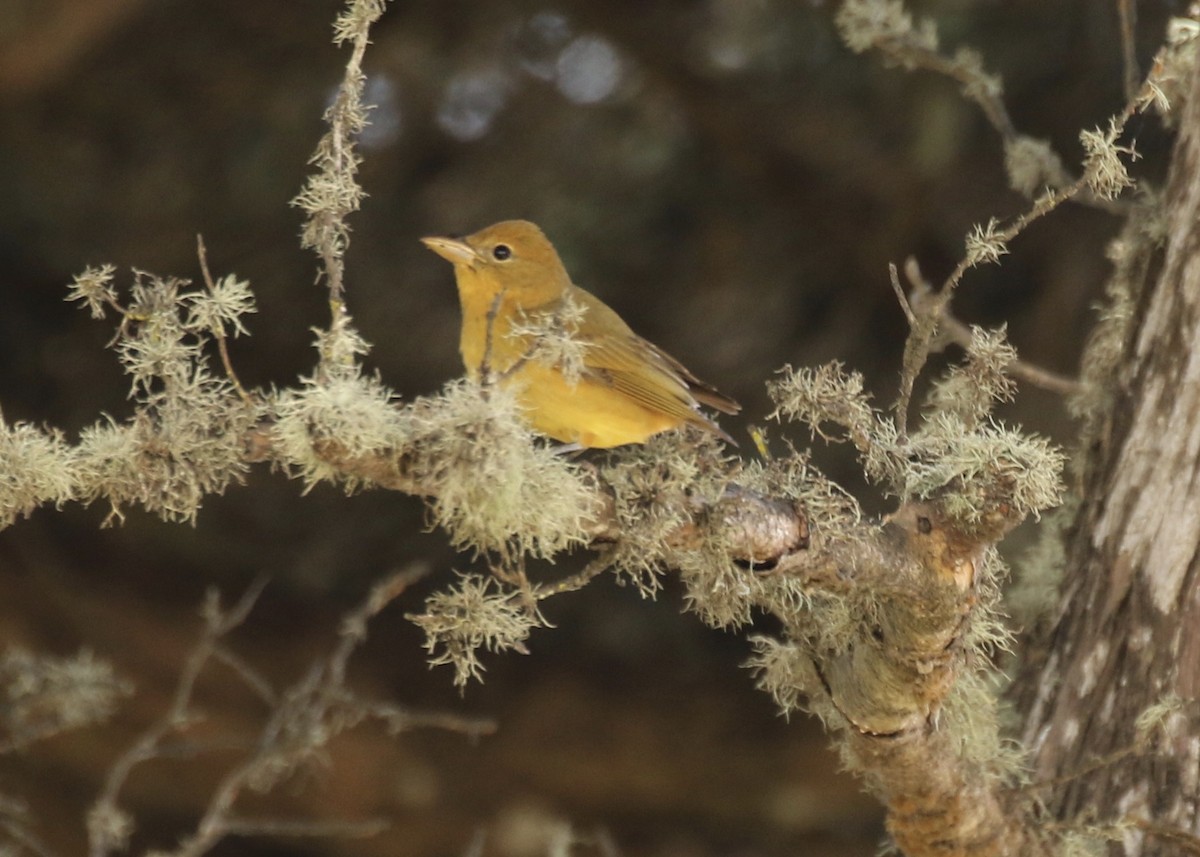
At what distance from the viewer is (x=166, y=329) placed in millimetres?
2238

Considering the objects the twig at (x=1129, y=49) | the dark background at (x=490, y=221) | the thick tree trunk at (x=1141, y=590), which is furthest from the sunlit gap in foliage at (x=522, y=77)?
the thick tree trunk at (x=1141, y=590)

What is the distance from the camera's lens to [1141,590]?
3234 mm

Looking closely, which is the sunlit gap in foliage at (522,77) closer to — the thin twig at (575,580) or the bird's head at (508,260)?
the bird's head at (508,260)

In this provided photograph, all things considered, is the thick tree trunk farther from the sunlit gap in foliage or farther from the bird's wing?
the sunlit gap in foliage

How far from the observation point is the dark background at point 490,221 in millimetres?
5555

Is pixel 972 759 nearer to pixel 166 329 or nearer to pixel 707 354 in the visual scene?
pixel 166 329

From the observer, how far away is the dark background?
18.2ft

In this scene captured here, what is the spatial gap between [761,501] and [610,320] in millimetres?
1255

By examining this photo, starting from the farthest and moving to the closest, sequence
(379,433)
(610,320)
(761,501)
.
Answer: (610,320), (761,501), (379,433)

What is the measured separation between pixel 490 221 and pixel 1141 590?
300 centimetres

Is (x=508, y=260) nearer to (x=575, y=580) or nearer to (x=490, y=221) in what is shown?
(x=490, y=221)

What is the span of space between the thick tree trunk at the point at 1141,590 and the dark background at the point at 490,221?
2098 millimetres

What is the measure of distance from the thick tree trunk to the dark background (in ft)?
6.88

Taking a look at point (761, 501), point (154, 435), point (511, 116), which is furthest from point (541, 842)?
point (154, 435)
